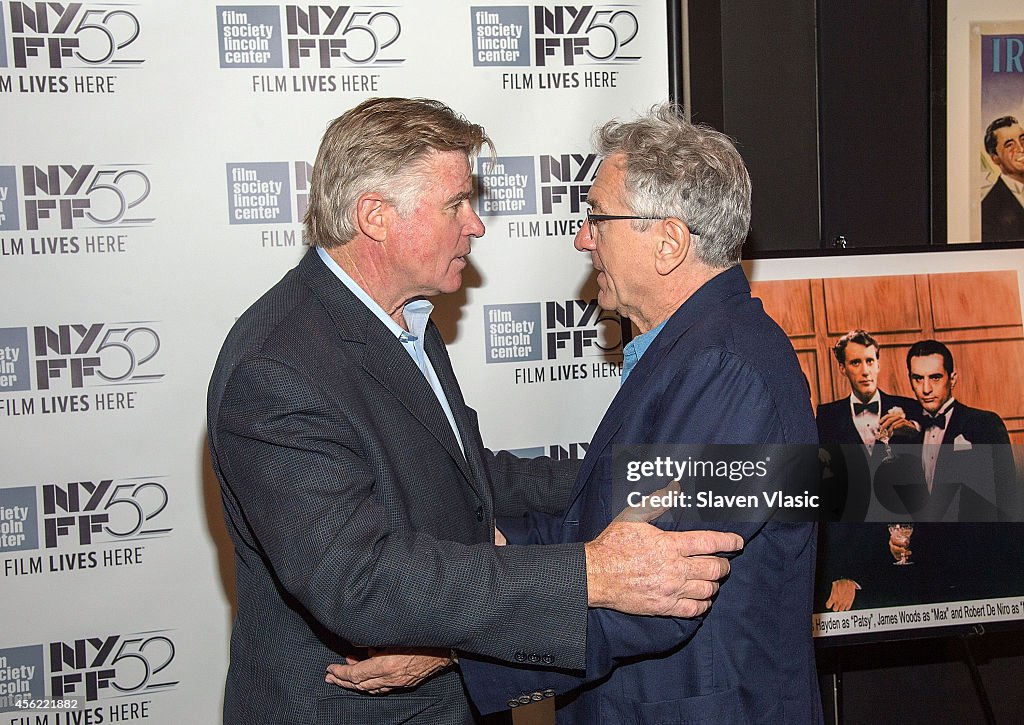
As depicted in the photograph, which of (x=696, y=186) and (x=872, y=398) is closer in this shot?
(x=696, y=186)

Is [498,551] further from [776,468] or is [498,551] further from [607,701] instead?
[776,468]

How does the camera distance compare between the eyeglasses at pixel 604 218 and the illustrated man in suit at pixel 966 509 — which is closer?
the eyeglasses at pixel 604 218

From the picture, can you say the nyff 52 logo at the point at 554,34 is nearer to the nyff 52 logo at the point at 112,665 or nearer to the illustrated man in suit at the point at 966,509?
the illustrated man in suit at the point at 966,509

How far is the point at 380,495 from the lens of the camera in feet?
6.33

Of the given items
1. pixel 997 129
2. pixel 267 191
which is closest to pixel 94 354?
pixel 267 191

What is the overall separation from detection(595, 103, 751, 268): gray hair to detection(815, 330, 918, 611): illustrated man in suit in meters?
0.89

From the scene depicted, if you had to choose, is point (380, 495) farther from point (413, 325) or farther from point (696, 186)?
point (696, 186)

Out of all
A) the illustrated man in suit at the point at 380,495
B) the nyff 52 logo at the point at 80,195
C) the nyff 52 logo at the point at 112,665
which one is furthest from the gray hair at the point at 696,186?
the nyff 52 logo at the point at 112,665

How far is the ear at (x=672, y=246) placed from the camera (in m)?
2.06

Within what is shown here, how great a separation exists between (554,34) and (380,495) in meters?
1.75

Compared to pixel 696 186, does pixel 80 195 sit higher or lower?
higher

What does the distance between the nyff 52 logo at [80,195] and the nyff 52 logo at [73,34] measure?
301 millimetres

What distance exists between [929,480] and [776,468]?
114 cm

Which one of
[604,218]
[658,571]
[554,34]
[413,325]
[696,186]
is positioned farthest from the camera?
[554,34]
